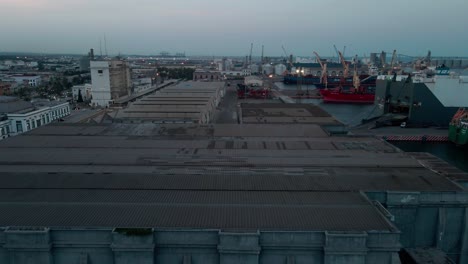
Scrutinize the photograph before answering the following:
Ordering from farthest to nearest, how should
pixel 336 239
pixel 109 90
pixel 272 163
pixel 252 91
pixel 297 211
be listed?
pixel 252 91, pixel 109 90, pixel 272 163, pixel 297 211, pixel 336 239

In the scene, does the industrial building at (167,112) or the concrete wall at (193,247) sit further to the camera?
the industrial building at (167,112)

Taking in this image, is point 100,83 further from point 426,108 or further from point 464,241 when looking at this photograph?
point 464,241

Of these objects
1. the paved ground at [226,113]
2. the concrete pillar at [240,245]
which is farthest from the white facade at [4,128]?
the concrete pillar at [240,245]

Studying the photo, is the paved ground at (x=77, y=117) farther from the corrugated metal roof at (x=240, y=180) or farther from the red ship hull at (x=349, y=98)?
the red ship hull at (x=349, y=98)

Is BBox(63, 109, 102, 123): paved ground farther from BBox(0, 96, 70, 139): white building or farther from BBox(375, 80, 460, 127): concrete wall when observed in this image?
BBox(375, 80, 460, 127): concrete wall

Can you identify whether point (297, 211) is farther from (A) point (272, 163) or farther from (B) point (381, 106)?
(B) point (381, 106)

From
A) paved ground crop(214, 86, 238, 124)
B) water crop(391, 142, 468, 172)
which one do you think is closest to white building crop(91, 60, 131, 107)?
paved ground crop(214, 86, 238, 124)

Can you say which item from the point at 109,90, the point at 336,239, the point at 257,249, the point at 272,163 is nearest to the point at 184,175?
the point at 272,163
